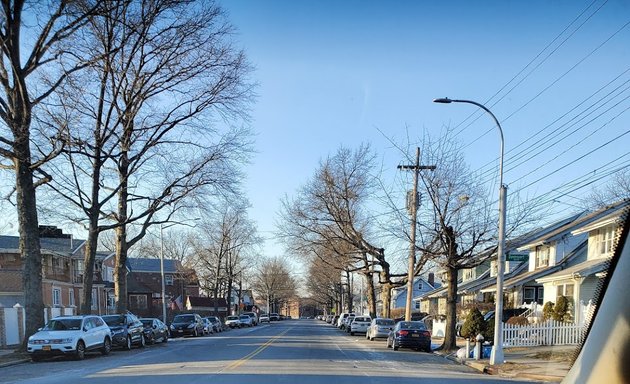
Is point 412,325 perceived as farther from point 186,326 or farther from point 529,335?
point 186,326

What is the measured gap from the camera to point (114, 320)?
87.0 ft

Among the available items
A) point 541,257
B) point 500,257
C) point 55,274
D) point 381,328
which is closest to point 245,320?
point 55,274

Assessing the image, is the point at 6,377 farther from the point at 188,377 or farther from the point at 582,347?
the point at 582,347

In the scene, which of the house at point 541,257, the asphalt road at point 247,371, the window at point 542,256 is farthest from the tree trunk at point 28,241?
the window at point 542,256

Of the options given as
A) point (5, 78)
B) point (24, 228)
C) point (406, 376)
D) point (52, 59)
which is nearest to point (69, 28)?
point (52, 59)

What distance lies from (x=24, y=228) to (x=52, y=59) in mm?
7284

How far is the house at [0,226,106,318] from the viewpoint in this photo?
4262 centimetres

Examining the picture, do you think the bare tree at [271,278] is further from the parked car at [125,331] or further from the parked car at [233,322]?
the parked car at [125,331]

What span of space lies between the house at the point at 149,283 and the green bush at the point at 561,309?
43.9m

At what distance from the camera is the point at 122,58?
29.0m

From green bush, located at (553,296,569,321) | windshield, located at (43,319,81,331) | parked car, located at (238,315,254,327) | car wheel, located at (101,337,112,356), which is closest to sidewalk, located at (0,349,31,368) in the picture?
windshield, located at (43,319,81,331)

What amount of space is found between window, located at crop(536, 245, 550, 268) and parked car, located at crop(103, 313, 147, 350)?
2437cm

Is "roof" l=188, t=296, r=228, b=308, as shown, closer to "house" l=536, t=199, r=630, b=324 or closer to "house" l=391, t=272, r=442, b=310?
"house" l=391, t=272, r=442, b=310

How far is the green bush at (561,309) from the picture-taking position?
28.1 meters
